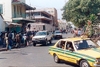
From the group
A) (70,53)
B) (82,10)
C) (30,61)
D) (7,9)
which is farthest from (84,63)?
(82,10)

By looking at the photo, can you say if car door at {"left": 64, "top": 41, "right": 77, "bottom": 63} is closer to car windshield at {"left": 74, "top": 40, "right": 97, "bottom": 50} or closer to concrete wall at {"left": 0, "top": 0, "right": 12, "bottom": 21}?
car windshield at {"left": 74, "top": 40, "right": 97, "bottom": 50}

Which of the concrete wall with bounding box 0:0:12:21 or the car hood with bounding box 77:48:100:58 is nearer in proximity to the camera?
the car hood with bounding box 77:48:100:58

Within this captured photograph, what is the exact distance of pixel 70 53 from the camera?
11086 mm

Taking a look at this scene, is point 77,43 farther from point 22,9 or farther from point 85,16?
point 85,16

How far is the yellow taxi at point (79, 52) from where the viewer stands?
31.6 feet

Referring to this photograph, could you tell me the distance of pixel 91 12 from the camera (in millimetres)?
46062

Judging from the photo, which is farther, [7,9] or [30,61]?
[7,9]

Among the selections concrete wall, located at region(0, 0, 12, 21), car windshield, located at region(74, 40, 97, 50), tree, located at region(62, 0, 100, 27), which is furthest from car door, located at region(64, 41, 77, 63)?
tree, located at region(62, 0, 100, 27)

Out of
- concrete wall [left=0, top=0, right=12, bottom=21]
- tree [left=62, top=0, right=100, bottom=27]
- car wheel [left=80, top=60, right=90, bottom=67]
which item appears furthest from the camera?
tree [left=62, top=0, right=100, bottom=27]

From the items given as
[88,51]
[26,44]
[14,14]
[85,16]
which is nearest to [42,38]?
[26,44]

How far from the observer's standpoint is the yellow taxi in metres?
9.62

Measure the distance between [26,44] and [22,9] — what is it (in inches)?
578

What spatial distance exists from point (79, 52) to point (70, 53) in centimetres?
70

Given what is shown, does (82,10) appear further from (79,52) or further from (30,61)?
(79,52)
